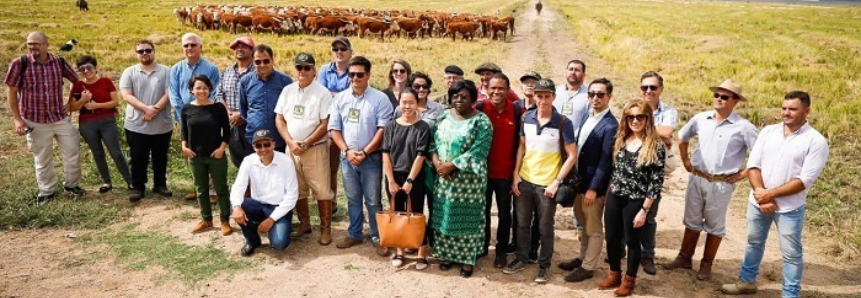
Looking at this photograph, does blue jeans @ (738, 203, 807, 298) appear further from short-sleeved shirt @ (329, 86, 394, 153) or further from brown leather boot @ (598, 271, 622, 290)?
short-sleeved shirt @ (329, 86, 394, 153)

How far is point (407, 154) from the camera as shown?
4.95 m

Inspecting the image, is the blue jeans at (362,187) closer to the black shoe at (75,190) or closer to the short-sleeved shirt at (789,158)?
the short-sleeved shirt at (789,158)

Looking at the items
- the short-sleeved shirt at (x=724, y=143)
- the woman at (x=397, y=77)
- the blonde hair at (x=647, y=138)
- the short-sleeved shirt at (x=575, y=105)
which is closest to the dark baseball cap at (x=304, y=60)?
the woman at (x=397, y=77)

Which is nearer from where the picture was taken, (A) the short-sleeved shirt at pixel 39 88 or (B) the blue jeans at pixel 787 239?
(B) the blue jeans at pixel 787 239

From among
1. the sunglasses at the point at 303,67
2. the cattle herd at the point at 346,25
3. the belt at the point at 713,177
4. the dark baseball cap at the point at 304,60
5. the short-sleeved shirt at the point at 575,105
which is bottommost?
the belt at the point at 713,177

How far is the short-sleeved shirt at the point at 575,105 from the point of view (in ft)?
18.5

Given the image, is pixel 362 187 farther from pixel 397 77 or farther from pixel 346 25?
pixel 346 25

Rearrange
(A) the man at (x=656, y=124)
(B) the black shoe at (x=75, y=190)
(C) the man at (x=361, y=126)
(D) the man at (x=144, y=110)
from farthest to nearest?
(B) the black shoe at (x=75, y=190) < (D) the man at (x=144, y=110) < (C) the man at (x=361, y=126) < (A) the man at (x=656, y=124)

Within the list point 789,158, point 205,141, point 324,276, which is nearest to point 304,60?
point 205,141

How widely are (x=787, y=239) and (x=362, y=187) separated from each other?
11.5ft

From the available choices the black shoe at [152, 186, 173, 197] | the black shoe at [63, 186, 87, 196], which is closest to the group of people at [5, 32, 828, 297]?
the black shoe at [63, 186, 87, 196]

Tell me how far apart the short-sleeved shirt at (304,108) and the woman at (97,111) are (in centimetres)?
257

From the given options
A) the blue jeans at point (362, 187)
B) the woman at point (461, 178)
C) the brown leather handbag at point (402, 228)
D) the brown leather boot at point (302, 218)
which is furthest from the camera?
the brown leather boot at point (302, 218)

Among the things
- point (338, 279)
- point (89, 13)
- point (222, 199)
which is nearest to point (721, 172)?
point (338, 279)
